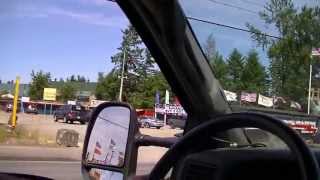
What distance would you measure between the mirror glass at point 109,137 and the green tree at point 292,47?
0.72 meters

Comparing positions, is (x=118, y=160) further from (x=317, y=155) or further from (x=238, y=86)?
(x=317, y=155)

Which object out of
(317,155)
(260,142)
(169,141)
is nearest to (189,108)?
(169,141)

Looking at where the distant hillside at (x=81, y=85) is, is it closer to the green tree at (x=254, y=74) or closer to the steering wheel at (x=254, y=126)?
the green tree at (x=254, y=74)

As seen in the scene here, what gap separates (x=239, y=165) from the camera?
2068 millimetres

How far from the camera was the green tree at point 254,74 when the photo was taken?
115 inches

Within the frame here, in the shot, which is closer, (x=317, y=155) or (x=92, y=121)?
(x=317, y=155)

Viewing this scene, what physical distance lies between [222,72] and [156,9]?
0.55m

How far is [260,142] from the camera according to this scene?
2631 millimetres

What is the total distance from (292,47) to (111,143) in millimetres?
969

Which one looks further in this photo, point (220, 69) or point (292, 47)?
point (220, 69)

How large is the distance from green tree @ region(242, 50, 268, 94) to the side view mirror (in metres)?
0.61

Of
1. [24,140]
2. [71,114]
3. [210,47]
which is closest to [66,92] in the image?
[71,114]

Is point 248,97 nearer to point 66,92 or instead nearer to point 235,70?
point 235,70

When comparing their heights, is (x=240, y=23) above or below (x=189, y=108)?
above
